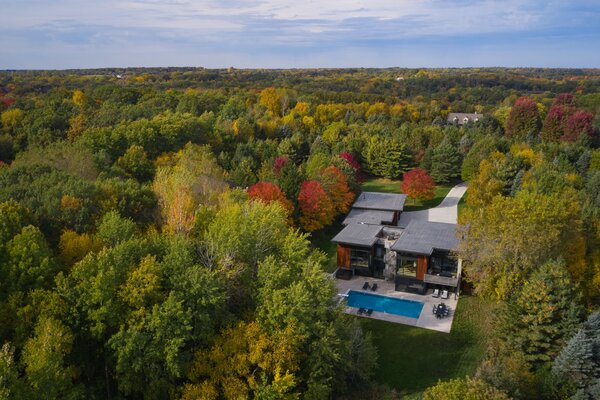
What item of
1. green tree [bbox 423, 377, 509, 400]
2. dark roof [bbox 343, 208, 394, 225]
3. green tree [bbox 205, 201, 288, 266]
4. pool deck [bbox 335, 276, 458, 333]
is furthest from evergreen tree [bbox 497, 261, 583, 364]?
dark roof [bbox 343, 208, 394, 225]

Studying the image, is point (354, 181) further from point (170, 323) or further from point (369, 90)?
point (369, 90)

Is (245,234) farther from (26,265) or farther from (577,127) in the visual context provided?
(577,127)

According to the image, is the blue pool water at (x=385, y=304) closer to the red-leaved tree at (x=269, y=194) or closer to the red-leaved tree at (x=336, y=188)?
the red-leaved tree at (x=269, y=194)

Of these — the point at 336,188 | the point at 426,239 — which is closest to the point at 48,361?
the point at 426,239

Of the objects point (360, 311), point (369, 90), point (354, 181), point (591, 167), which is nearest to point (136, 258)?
point (360, 311)

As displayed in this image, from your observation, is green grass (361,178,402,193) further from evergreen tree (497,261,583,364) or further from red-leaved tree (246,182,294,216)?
evergreen tree (497,261,583,364)
